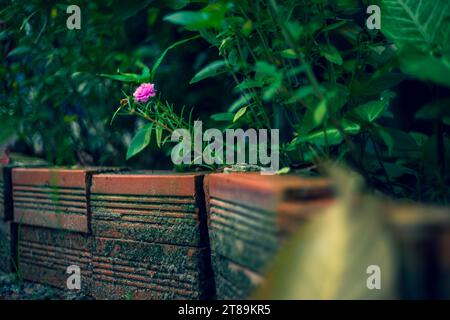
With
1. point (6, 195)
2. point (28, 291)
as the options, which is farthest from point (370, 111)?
point (6, 195)

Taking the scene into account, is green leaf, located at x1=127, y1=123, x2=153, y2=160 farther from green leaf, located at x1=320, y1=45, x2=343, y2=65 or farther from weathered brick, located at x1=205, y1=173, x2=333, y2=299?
green leaf, located at x1=320, y1=45, x2=343, y2=65

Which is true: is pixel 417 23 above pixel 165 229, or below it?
above

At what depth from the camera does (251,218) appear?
0.85 m

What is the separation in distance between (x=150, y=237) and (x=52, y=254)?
1.67ft

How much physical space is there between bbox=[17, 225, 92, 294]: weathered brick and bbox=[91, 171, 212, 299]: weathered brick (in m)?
0.07

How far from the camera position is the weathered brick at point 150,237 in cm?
126

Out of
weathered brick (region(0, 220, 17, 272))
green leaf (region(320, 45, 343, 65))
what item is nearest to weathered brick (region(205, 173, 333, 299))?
green leaf (region(320, 45, 343, 65))

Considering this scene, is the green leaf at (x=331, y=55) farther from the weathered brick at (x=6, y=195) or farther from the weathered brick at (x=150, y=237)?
the weathered brick at (x=6, y=195)

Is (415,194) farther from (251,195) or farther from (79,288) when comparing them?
(79,288)

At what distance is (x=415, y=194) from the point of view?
1.18m

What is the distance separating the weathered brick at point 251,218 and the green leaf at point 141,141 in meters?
0.22

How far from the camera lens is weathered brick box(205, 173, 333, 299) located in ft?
2.26

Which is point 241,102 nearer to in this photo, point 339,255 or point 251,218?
point 251,218

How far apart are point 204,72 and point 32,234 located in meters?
1.00
